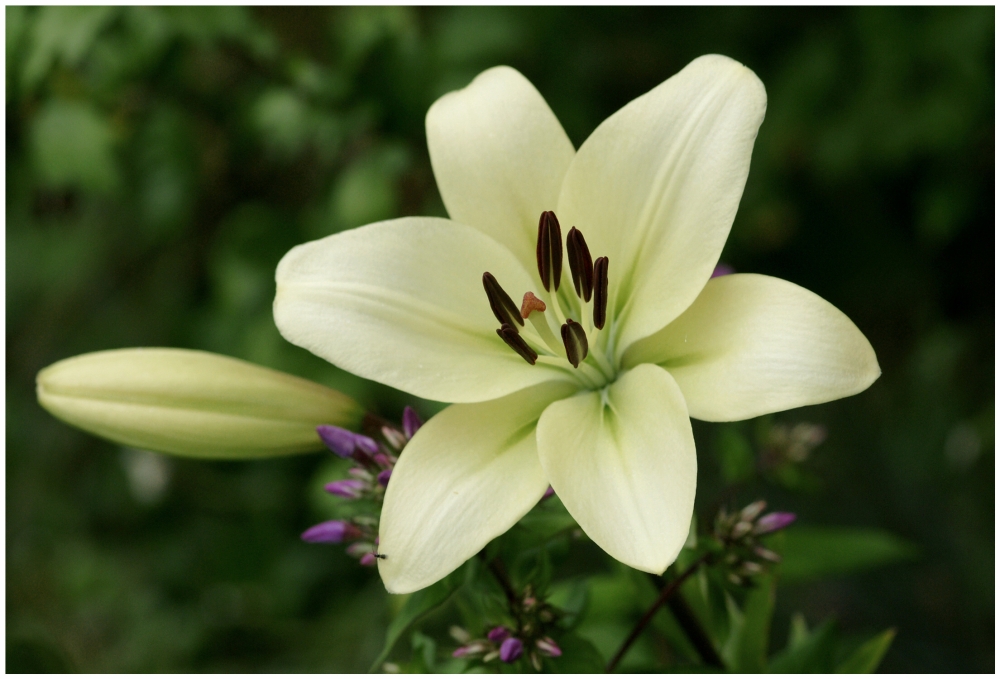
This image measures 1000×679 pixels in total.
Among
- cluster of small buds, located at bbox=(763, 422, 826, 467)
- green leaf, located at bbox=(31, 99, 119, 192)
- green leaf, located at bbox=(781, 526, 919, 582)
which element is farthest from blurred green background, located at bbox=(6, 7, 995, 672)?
cluster of small buds, located at bbox=(763, 422, 826, 467)

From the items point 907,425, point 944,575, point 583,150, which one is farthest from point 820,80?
point 583,150

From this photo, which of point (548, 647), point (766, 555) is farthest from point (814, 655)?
point (548, 647)

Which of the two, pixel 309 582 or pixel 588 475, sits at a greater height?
pixel 588 475

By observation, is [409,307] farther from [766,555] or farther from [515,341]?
[766,555]

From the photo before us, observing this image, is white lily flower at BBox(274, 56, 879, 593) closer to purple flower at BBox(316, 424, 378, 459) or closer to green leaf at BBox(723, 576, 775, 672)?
purple flower at BBox(316, 424, 378, 459)

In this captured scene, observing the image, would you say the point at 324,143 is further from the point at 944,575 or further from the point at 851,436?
the point at 944,575

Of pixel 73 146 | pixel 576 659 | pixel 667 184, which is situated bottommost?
pixel 576 659
